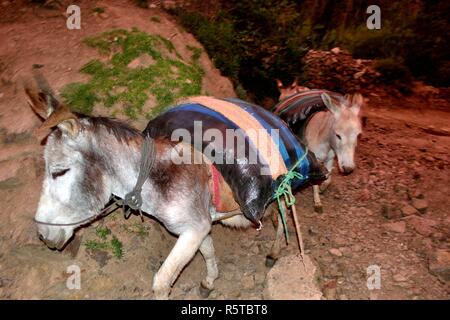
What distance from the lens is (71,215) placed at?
258 centimetres

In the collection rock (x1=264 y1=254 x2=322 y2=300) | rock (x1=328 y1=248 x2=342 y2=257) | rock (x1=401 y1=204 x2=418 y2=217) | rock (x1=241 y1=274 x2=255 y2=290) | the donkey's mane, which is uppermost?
the donkey's mane

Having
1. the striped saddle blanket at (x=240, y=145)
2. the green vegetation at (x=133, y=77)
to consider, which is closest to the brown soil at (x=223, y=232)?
the green vegetation at (x=133, y=77)

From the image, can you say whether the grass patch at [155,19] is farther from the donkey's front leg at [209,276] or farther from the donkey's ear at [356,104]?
the donkey's front leg at [209,276]

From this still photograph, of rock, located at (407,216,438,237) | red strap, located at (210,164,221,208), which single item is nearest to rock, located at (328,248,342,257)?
rock, located at (407,216,438,237)

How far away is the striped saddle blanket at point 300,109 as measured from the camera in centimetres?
468

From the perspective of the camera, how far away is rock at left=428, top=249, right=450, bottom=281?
3.86 metres

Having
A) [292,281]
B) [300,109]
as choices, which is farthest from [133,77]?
[292,281]

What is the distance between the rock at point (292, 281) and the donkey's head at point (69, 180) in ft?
6.94

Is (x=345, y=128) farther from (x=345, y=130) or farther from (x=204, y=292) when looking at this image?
(x=204, y=292)

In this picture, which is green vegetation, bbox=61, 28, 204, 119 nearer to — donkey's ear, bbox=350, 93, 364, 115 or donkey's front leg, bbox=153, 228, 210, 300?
donkey's ear, bbox=350, 93, 364, 115

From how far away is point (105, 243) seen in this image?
145 inches

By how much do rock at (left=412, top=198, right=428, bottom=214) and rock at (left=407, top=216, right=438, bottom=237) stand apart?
0.78ft

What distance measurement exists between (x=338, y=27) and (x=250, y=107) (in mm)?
12235

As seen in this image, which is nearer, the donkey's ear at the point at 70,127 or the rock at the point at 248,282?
the donkey's ear at the point at 70,127
